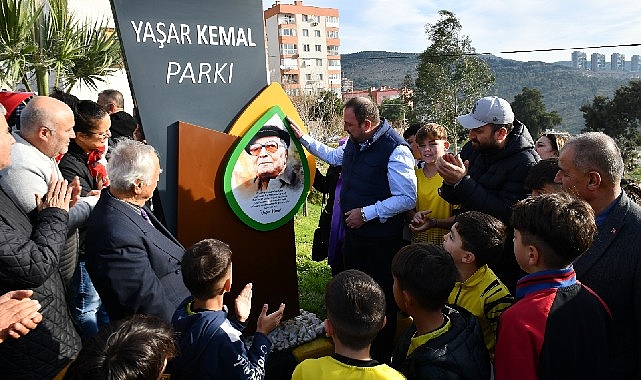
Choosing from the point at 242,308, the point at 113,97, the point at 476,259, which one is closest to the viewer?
the point at 242,308

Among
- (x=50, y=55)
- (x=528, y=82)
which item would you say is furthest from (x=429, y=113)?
(x=528, y=82)

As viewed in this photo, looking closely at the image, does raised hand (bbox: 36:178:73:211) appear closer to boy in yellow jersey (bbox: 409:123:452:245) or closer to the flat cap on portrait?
the flat cap on portrait

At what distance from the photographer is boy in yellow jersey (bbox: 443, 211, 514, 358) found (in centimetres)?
237

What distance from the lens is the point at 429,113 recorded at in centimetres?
3209

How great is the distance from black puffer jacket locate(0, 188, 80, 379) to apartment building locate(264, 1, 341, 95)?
67.6 metres

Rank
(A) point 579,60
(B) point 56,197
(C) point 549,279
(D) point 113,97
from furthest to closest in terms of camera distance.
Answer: (A) point 579,60
(D) point 113,97
(B) point 56,197
(C) point 549,279

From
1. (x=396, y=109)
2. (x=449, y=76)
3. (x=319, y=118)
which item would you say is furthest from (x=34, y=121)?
(x=396, y=109)

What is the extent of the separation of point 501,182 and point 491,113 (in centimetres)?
45

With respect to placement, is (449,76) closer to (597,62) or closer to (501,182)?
(501,182)

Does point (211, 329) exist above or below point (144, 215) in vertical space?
below

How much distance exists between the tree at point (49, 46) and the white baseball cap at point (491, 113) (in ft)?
20.3

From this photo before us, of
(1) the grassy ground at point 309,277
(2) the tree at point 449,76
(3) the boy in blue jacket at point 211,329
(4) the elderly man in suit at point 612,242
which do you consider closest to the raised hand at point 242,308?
(3) the boy in blue jacket at point 211,329

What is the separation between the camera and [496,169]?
10.2 ft

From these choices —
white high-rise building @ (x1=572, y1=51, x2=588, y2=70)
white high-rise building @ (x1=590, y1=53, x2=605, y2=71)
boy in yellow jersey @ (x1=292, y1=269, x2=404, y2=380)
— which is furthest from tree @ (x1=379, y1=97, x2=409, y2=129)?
white high-rise building @ (x1=590, y1=53, x2=605, y2=71)
